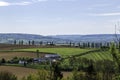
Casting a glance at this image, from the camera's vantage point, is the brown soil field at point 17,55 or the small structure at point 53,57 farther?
the brown soil field at point 17,55

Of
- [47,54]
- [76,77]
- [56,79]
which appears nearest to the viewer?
[56,79]

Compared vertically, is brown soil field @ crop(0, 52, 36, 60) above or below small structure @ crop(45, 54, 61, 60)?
above

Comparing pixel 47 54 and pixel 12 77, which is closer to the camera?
pixel 12 77

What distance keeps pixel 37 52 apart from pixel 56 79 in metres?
104

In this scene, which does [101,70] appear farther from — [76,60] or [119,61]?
[119,61]

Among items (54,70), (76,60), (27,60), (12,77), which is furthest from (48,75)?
(27,60)

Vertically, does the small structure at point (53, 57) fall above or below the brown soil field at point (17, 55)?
below

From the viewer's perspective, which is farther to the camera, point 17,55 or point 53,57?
point 17,55

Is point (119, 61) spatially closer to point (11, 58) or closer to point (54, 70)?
point (54, 70)

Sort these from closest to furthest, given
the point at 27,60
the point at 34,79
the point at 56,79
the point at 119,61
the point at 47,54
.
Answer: the point at 119,61
the point at 34,79
the point at 56,79
the point at 27,60
the point at 47,54

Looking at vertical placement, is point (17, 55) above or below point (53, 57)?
above

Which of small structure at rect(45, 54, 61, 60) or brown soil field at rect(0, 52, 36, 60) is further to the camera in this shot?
brown soil field at rect(0, 52, 36, 60)

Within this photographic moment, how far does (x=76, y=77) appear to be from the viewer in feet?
240

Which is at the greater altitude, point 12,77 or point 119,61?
point 119,61
